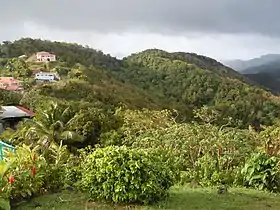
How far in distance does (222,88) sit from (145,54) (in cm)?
3005

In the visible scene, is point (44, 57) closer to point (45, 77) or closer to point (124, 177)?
point (45, 77)

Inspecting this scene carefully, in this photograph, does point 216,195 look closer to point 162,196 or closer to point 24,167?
point 162,196

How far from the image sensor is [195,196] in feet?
19.6

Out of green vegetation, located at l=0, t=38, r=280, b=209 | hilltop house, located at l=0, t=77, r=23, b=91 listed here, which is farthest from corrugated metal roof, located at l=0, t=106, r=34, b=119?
hilltop house, located at l=0, t=77, r=23, b=91

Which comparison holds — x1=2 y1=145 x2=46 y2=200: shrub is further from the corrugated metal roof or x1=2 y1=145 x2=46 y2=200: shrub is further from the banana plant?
the corrugated metal roof

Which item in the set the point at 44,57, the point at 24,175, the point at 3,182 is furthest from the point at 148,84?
the point at 3,182

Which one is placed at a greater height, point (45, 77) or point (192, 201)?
point (45, 77)

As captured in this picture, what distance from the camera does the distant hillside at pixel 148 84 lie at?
3816cm

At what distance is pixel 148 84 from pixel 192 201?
5866cm

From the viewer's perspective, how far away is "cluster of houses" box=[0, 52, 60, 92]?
3703cm

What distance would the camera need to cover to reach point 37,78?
151 ft

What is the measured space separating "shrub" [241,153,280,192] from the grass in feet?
0.63

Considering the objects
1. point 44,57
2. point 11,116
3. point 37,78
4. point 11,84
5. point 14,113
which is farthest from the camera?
point 44,57

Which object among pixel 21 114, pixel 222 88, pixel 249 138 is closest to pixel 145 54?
pixel 222 88
